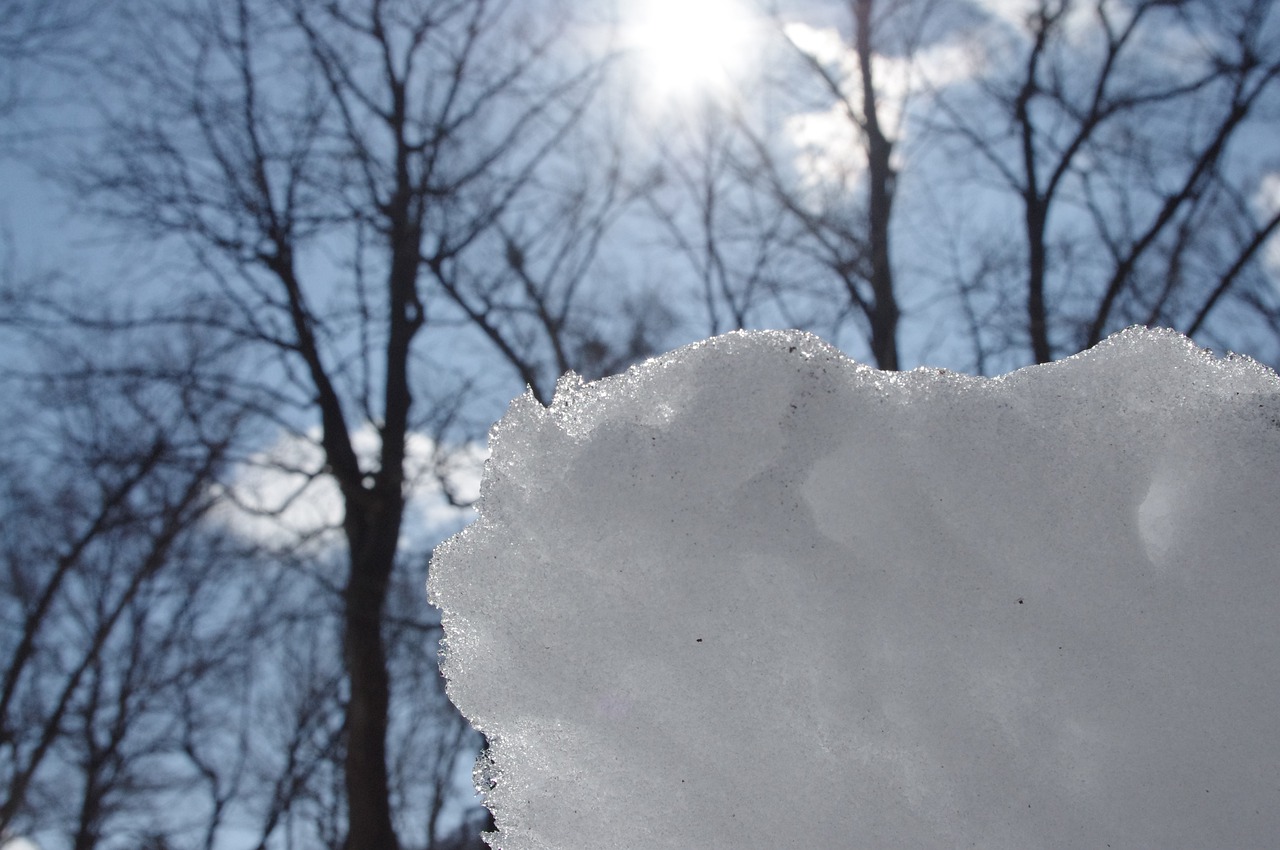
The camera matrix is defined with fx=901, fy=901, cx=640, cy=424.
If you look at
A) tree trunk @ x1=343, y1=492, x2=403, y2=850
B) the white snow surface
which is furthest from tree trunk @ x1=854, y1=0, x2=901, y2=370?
the white snow surface

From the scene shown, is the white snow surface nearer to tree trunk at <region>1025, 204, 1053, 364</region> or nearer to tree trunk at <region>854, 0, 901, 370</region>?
tree trunk at <region>854, 0, 901, 370</region>

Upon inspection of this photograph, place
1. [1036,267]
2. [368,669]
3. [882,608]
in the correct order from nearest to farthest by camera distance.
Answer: [882,608] → [368,669] → [1036,267]

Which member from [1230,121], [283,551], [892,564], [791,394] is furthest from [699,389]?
[1230,121]

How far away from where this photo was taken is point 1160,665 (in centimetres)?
68

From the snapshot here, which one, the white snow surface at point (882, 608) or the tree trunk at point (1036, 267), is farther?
the tree trunk at point (1036, 267)

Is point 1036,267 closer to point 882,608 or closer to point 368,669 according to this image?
point 368,669

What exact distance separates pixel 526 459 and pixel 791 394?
234 mm

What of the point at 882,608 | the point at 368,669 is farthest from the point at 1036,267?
the point at 882,608

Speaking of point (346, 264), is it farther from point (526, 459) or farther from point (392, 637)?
point (526, 459)

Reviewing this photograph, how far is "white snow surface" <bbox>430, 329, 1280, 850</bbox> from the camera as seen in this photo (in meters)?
0.68

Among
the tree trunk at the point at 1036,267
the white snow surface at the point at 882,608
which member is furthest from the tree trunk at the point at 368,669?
the white snow surface at the point at 882,608

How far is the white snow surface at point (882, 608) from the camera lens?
0.68 m

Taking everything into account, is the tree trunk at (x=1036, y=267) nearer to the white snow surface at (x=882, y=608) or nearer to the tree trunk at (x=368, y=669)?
the tree trunk at (x=368, y=669)

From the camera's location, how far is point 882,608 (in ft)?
2.35
